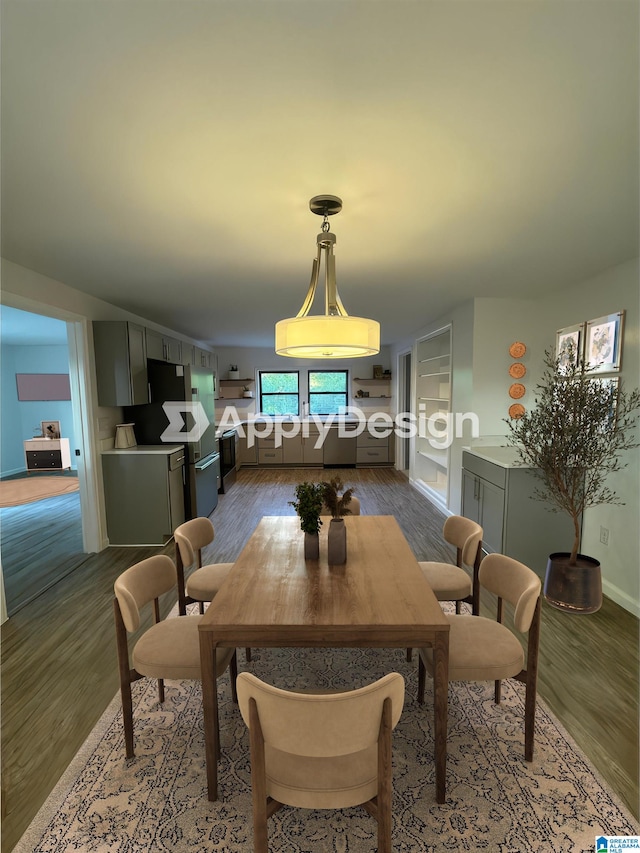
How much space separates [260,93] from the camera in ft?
4.07

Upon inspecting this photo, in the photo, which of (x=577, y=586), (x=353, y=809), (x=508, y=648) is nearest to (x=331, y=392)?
(x=577, y=586)

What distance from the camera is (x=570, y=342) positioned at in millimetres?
3609

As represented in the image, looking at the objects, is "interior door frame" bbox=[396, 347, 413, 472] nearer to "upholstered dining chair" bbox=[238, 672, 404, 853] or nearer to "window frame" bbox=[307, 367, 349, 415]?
"window frame" bbox=[307, 367, 349, 415]

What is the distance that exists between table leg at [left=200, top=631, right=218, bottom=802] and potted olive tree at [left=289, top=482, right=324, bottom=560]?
2.23ft

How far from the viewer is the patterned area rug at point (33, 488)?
235 inches

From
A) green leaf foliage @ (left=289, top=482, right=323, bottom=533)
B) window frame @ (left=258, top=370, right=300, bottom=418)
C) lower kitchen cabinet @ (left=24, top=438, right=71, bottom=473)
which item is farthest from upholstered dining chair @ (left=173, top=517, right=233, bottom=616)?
lower kitchen cabinet @ (left=24, top=438, right=71, bottom=473)

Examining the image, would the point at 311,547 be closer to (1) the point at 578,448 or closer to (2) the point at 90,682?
(2) the point at 90,682

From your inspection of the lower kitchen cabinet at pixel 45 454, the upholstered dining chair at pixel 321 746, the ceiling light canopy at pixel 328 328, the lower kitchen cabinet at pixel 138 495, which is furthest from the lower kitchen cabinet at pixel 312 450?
the upholstered dining chair at pixel 321 746

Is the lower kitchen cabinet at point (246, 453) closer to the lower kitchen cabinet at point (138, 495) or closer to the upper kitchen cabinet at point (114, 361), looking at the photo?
the lower kitchen cabinet at point (138, 495)

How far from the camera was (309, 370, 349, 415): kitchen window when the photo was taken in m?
8.86

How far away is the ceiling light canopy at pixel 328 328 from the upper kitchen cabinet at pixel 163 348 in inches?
124

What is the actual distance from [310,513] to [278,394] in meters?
7.06

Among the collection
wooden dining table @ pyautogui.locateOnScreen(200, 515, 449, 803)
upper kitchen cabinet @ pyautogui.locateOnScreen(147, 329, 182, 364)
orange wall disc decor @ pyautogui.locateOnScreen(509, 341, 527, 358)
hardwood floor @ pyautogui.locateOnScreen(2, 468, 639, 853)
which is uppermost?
upper kitchen cabinet @ pyautogui.locateOnScreen(147, 329, 182, 364)

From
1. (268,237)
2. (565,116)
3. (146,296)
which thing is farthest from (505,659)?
(146,296)
